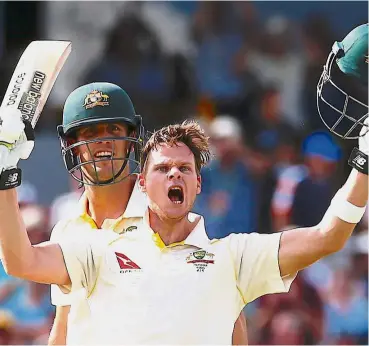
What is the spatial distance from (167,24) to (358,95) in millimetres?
1760

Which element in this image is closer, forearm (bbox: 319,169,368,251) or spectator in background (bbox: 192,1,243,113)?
forearm (bbox: 319,169,368,251)

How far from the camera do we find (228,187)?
26.2 feet

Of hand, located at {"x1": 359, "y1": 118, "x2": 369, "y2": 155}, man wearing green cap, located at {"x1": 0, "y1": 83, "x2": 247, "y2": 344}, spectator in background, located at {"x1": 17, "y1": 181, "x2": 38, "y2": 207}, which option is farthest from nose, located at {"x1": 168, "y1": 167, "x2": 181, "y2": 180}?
spectator in background, located at {"x1": 17, "y1": 181, "x2": 38, "y2": 207}

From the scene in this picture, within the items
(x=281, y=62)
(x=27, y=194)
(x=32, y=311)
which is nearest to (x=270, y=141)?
(x=281, y=62)

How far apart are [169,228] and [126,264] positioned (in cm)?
21

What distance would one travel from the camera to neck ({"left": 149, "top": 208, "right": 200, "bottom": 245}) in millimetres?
3885

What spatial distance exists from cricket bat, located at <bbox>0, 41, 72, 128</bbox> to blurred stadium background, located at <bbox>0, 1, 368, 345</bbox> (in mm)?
2978

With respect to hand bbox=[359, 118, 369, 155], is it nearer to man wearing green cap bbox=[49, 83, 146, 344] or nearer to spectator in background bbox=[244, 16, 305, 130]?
man wearing green cap bbox=[49, 83, 146, 344]

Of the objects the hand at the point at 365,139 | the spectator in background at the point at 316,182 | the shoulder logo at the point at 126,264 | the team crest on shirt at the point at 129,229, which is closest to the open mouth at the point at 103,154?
the team crest on shirt at the point at 129,229

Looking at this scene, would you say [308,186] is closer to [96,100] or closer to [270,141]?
[270,141]

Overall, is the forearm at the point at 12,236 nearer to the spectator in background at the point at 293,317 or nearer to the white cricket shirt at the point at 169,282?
the white cricket shirt at the point at 169,282

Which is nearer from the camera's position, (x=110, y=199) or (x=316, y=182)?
(x=110, y=199)

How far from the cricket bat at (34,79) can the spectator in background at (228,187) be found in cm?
336

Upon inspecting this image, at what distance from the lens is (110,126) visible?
4.38 meters
